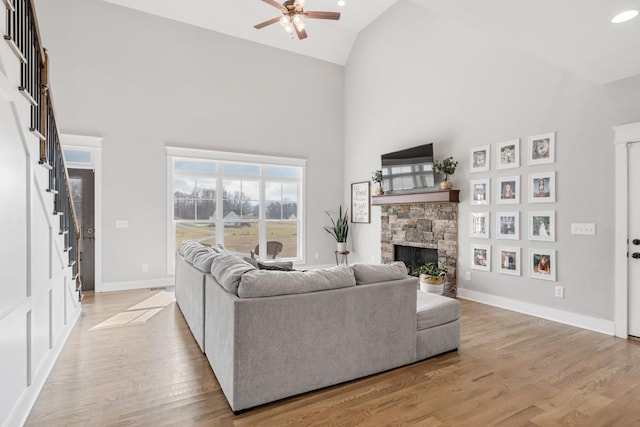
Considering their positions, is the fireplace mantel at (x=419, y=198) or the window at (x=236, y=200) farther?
the window at (x=236, y=200)

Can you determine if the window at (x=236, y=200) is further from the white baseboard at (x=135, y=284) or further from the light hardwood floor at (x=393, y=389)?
the light hardwood floor at (x=393, y=389)

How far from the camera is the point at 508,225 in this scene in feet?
15.0

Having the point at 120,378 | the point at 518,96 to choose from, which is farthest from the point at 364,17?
the point at 120,378

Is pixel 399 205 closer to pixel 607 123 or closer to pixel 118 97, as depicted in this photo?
pixel 607 123

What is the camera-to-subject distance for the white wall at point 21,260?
5.98ft

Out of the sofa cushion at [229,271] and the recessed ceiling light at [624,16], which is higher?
the recessed ceiling light at [624,16]

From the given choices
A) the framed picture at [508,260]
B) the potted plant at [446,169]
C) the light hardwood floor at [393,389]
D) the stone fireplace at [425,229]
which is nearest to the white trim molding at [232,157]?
the stone fireplace at [425,229]

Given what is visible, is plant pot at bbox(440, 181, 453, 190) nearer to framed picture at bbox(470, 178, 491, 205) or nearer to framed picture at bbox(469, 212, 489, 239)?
framed picture at bbox(470, 178, 491, 205)

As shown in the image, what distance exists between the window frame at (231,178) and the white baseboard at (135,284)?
0.18 m

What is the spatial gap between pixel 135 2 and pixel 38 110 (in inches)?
160

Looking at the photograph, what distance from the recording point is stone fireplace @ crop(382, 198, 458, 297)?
208 inches

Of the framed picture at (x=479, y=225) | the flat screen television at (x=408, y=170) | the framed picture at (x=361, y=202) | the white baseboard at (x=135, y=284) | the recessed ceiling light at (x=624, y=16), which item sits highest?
the recessed ceiling light at (x=624, y=16)

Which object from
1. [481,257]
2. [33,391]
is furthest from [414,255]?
[33,391]

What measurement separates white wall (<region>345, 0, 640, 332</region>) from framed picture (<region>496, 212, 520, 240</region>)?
70 mm
